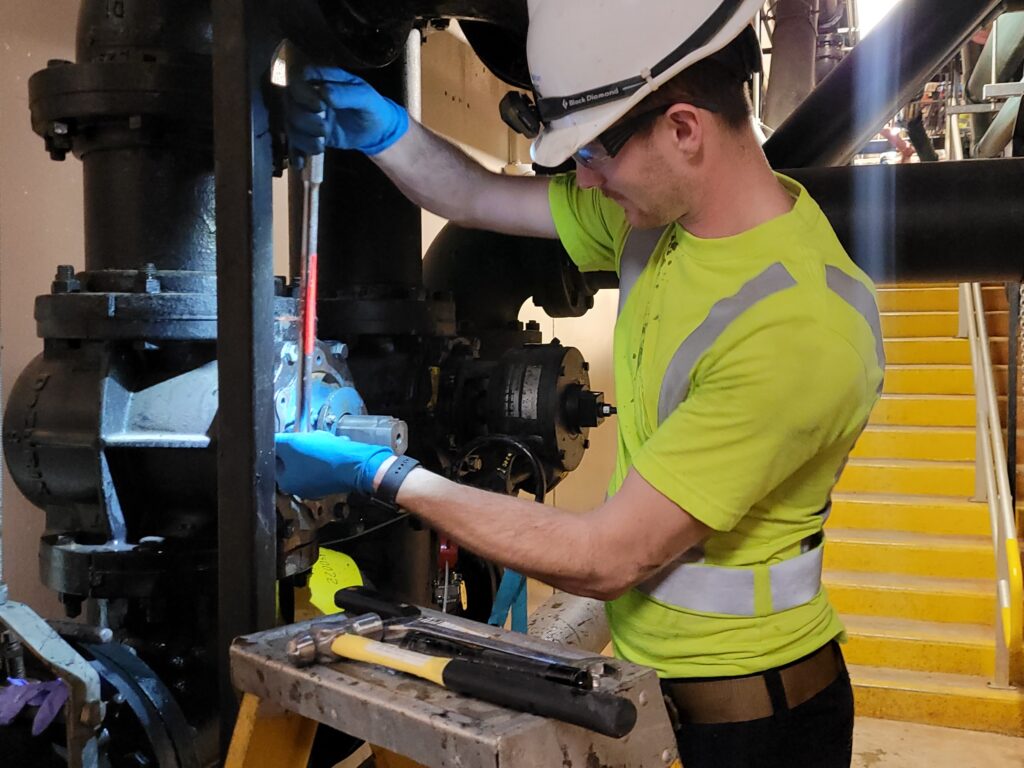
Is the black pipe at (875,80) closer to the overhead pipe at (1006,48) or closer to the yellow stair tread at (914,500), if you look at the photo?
the overhead pipe at (1006,48)

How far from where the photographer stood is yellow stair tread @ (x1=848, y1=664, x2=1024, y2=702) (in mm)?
3090

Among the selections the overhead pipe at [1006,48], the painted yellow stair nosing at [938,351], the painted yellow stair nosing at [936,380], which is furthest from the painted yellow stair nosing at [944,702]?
the overhead pipe at [1006,48]

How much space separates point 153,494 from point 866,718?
2805 millimetres

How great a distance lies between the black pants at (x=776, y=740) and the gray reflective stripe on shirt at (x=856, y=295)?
0.41m

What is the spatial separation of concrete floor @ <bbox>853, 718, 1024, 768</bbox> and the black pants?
6.18 feet

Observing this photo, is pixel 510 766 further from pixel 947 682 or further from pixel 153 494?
pixel 947 682

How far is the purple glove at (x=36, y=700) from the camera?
982 mm

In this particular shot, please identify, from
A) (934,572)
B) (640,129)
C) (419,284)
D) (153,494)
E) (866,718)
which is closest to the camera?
(640,129)

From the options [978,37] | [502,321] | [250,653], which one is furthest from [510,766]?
[978,37]

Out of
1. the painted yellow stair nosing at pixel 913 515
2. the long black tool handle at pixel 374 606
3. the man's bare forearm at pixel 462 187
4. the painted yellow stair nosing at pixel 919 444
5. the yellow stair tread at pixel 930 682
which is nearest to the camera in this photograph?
the long black tool handle at pixel 374 606

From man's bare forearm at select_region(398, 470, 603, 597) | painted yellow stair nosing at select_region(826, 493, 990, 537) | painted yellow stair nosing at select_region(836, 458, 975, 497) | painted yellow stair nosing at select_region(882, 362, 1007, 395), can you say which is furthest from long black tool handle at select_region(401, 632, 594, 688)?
painted yellow stair nosing at select_region(882, 362, 1007, 395)

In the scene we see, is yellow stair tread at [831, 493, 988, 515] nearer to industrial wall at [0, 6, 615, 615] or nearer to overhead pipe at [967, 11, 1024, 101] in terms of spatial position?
overhead pipe at [967, 11, 1024, 101]

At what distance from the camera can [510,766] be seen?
2.17 feet

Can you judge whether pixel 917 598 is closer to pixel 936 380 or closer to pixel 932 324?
pixel 936 380
